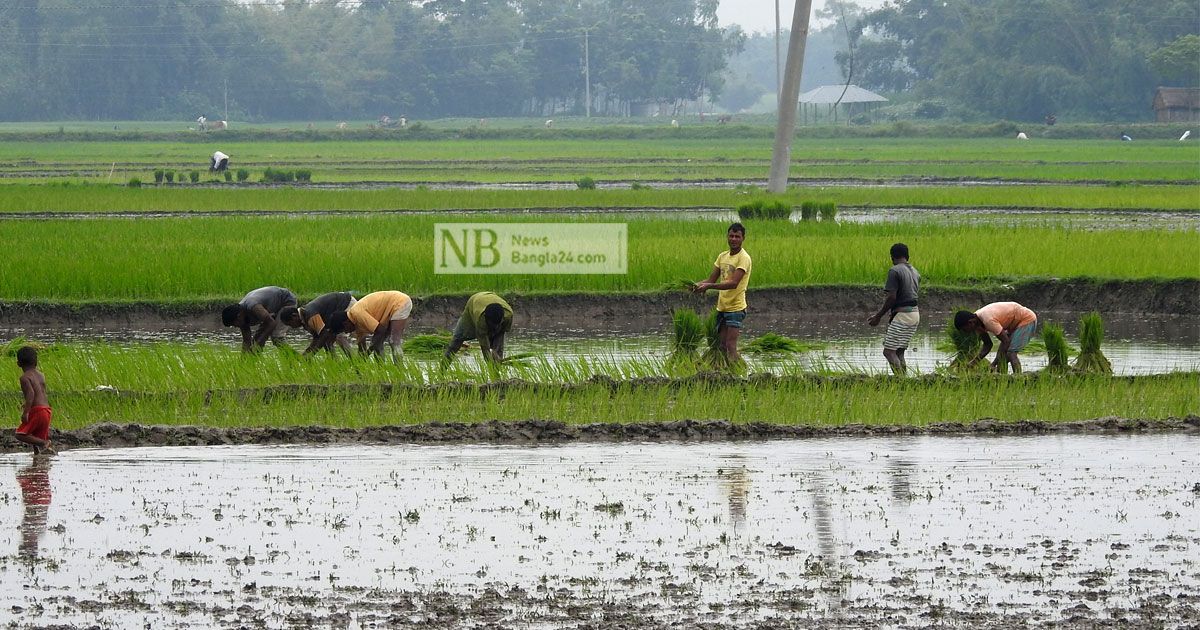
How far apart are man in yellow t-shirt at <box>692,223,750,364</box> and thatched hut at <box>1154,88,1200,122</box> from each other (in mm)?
54841

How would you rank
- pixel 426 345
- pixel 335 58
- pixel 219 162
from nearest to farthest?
pixel 426 345 < pixel 219 162 < pixel 335 58

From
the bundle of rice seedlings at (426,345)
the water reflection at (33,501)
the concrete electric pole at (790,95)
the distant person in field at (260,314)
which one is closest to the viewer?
the water reflection at (33,501)

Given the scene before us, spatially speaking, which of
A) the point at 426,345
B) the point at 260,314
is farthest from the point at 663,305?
the point at 260,314

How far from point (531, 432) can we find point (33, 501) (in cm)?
256

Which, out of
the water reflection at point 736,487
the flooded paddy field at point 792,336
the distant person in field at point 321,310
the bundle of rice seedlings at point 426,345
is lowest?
the flooded paddy field at point 792,336

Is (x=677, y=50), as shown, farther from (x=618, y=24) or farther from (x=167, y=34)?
(x=167, y=34)

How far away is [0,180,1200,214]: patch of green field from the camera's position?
24.8 m

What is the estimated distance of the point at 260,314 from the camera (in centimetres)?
1037

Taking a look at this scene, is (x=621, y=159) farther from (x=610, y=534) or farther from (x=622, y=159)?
(x=610, y=534)

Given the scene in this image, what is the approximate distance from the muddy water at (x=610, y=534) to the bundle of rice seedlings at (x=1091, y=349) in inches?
79.3

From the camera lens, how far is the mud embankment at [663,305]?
1403 centimetres

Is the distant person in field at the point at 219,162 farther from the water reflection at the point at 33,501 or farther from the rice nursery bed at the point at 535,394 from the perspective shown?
the water reflection at the point at 33,501

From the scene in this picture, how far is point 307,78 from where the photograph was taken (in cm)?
8000

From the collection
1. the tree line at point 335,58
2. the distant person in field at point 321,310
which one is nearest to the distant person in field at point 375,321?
the distant person in field at point 321,310
